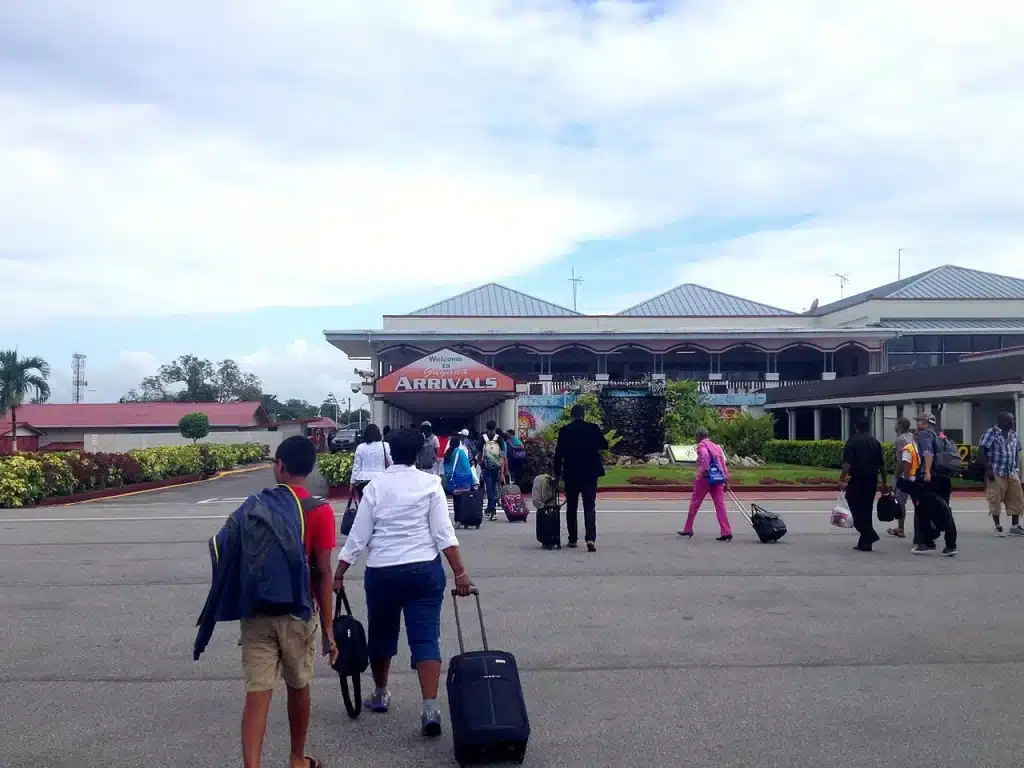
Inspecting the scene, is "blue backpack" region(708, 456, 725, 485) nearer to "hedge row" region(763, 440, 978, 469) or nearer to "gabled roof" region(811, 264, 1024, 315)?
"hedge row" region(763, 440, 978, 469)

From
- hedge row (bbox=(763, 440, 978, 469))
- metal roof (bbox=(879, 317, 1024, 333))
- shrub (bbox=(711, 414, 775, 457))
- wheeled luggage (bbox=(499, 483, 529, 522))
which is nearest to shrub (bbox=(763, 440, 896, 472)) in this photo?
hedge row (bbox=(763, 440, 978, 469))

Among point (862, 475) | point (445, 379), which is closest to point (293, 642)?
point (862, 475)

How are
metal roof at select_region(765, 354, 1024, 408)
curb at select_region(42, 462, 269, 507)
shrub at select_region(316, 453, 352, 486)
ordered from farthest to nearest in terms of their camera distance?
metal roof at select_region(765, 354, 1024, 408), curb at select_region(42, 462, 269, 507), shrub at select_region(316, 453, 352, 486)

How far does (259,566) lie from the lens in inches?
177

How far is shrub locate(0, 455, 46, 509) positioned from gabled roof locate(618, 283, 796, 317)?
127 ft

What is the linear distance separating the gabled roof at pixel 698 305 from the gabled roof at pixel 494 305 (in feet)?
15.2

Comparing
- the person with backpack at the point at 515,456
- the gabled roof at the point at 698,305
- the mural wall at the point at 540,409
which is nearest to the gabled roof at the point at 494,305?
the gabled roof at the point at 698,305

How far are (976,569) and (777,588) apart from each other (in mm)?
2761

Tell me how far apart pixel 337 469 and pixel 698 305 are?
134ft

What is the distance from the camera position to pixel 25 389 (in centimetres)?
5272

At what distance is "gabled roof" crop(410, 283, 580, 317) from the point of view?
58.2 metres

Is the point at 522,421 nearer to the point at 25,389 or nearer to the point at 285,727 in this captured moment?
the point at 25,389

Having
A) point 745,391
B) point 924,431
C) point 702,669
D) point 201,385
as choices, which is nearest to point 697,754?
point 702,669

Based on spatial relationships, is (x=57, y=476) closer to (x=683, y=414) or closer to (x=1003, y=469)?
(x=1003, y=469)
